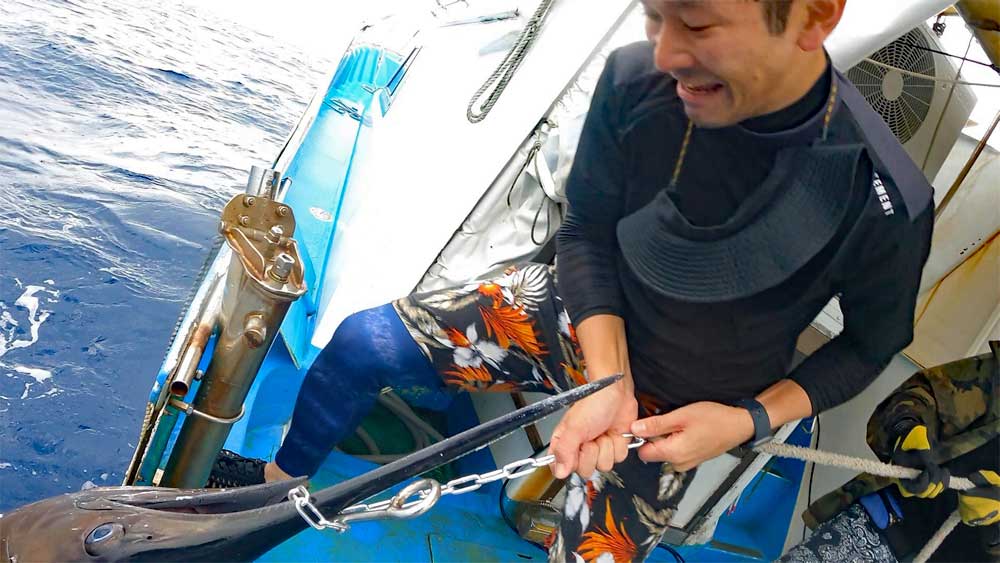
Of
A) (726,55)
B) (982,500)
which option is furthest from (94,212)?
(982,500)

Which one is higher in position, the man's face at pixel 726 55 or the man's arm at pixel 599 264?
the man's face at pixel 726 55

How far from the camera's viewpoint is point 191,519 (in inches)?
39.0

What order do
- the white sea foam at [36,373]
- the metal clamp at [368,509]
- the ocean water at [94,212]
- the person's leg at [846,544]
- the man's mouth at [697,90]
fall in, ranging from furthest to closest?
the white sea foam at [36,373], the ocean water at [94,212], the person's leg at [846,544], the man's mouth at [697,90], the metal clamp at [368,509]

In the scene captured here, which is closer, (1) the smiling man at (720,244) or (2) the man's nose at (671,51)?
(2) the man's nose at (671,51)

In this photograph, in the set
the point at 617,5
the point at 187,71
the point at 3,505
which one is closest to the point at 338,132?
the point at 617,5

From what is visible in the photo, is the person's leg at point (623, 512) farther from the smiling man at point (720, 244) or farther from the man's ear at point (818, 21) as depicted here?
the man's ear at point (818, 21)

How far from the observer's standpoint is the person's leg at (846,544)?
6.46 ft

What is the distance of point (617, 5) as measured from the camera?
2277mm

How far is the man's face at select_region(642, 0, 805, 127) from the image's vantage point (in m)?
1.08

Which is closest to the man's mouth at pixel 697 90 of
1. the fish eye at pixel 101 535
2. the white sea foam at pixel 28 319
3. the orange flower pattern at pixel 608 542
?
the orange flower pattern at pixel 608 542

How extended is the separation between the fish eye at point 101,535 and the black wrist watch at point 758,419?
121 cm

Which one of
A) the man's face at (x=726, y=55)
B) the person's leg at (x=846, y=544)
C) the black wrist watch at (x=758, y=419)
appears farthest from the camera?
the person's leg at (x=846, y=544)

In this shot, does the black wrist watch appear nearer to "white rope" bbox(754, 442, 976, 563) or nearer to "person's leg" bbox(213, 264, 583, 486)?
"white rope" bbox(754, 442, 976, 563)

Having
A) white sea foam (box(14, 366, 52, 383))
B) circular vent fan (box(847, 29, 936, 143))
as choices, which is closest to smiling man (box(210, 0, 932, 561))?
white sea foam (box(14, 366, 52, 383))
